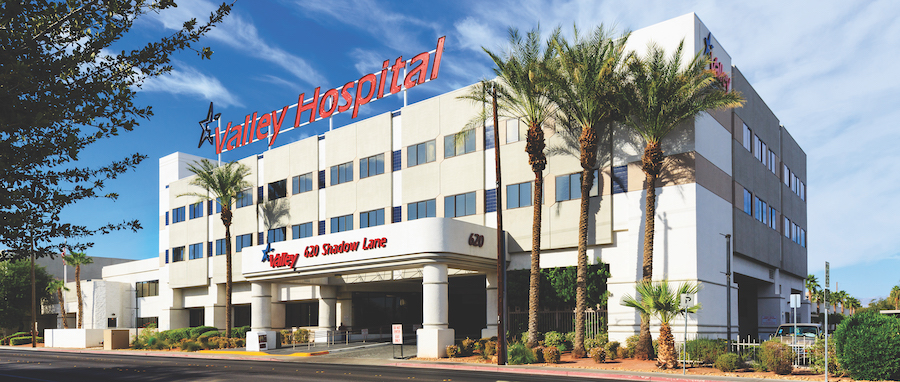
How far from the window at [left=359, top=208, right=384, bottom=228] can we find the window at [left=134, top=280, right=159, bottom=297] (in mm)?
34859

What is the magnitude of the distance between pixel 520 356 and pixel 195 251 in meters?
40.3

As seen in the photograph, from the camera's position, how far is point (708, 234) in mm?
33375

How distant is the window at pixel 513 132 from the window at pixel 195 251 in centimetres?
3408

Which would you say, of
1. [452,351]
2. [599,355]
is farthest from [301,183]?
[599,355]

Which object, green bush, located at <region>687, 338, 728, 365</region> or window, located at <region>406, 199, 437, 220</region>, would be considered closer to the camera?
green bush, located at <region>687, 338, 728, 365</region>

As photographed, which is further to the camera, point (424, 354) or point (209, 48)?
point (424, 354)

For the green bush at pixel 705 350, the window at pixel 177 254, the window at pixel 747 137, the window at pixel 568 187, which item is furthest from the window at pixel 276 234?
the window at pixel 747 137

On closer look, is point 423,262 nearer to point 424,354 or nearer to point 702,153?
point 424,354

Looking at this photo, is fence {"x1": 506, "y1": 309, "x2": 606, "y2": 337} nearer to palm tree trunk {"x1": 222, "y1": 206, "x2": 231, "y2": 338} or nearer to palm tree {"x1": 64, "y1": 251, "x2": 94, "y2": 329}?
palm tree trunk {"x1": 222, "y1": 206, "x2": 231, "y2": 338}

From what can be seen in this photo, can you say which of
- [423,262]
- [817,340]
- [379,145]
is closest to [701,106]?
[817,340]

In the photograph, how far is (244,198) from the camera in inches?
2203

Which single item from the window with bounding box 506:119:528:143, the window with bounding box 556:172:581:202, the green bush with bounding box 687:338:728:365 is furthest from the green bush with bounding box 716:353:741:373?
the window with bounding box 506:119:528:143

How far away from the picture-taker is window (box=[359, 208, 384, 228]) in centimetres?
4475

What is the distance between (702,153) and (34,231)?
28.8 metres
